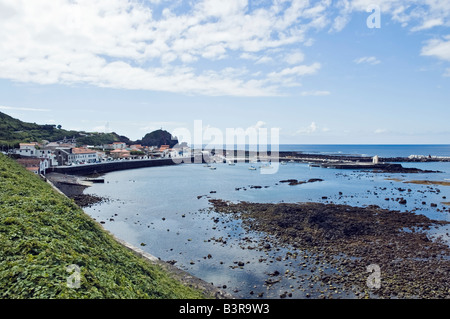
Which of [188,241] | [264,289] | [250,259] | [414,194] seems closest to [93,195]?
[188,241]

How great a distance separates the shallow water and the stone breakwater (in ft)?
2.75

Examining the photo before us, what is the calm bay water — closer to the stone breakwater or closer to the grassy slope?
the stone breakwater

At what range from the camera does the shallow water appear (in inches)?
589

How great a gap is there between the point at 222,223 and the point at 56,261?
1817cm

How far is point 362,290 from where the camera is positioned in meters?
13.4

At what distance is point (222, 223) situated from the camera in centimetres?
2488

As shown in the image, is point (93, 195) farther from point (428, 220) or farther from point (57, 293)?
point (428, 220)

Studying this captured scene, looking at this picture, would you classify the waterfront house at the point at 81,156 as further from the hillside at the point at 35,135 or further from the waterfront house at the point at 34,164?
the hillside at the point at 35,135

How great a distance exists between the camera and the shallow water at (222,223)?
14969mm

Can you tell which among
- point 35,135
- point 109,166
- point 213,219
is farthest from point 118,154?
point 213,219

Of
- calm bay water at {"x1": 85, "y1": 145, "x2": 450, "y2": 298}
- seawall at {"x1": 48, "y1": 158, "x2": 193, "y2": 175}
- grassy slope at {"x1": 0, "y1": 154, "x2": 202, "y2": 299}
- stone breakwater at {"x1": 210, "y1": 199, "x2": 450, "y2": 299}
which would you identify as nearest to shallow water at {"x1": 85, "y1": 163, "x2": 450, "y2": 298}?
calm bay water at {"x1": 85, "y1": 145, "x2": 450, "y2": 298}

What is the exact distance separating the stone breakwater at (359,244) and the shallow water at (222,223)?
2.75 feet

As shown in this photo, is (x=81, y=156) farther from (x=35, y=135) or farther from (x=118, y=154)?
(x=35, y=135)

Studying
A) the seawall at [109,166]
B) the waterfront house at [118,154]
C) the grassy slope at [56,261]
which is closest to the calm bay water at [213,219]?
the grassy slope at [56,261]
